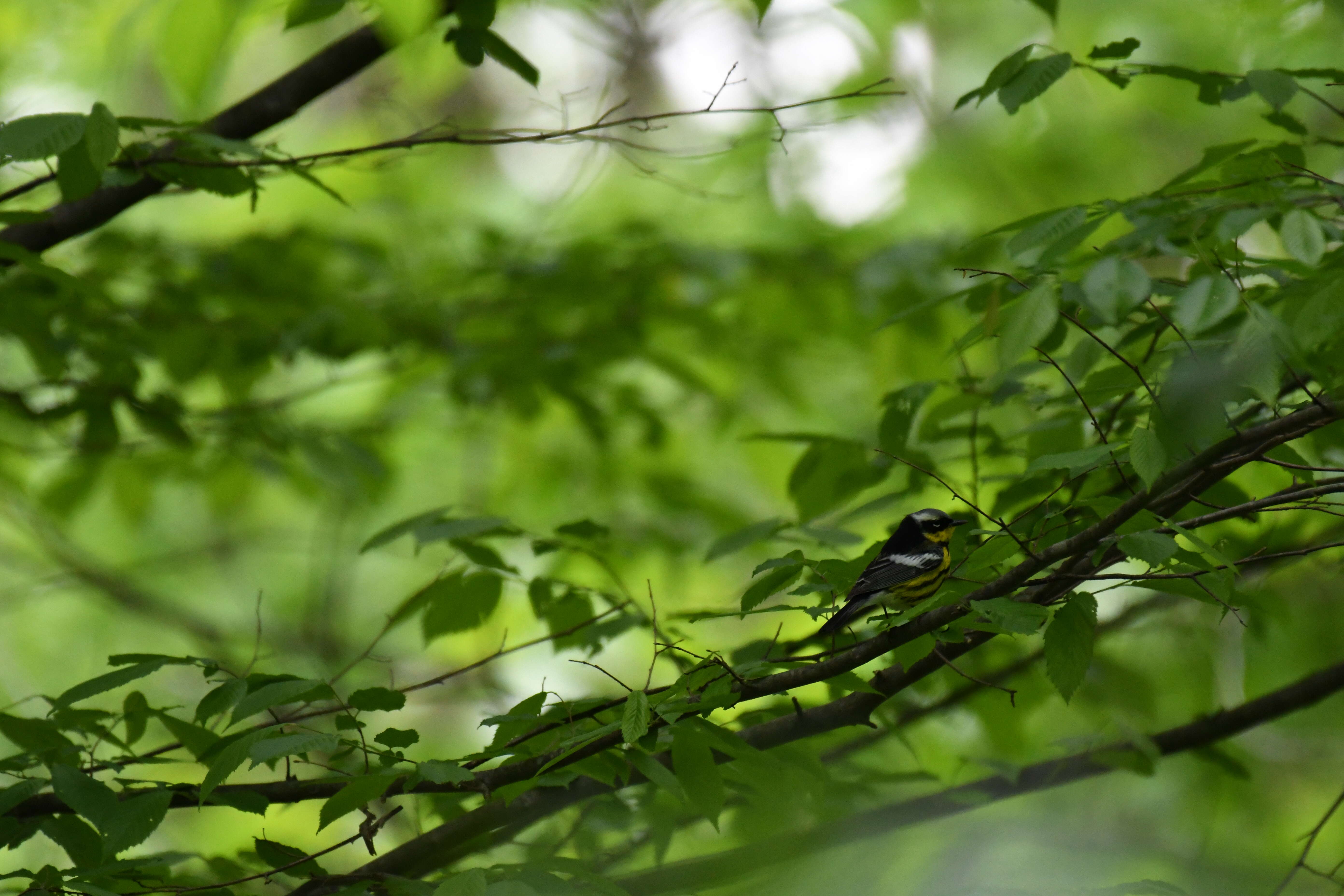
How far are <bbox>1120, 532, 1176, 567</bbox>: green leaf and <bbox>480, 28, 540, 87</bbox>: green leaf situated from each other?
5.61 ft

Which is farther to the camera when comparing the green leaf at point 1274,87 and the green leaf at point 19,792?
the green leaf at point 1274,87

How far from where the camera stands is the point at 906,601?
2.48m

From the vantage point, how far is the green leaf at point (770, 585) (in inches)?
67.6

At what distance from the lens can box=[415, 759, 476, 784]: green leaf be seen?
160cm

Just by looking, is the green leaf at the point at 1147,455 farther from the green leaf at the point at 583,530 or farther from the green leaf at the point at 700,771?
the green leaf at the point at 583,530

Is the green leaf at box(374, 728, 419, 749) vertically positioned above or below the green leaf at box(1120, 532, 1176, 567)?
above

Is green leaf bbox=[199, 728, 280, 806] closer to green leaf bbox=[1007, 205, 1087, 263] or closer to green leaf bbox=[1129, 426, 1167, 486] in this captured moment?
green leaf bbox=[1129, 426, 1167, 486]

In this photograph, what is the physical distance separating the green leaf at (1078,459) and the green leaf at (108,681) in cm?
164

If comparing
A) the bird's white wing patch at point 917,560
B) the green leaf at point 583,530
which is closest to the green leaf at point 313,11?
the green leaf at point 583,530

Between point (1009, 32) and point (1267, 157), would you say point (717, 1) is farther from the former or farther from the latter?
point (1267, 157)

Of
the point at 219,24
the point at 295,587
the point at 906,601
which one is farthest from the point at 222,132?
the point at 295,587

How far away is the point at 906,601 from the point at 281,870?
1574 millimetres

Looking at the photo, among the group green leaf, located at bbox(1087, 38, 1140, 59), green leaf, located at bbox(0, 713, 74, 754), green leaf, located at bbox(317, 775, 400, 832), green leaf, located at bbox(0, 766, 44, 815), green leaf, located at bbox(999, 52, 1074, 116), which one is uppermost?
green leaf, located at bbox(999, 52, 1074, 116)

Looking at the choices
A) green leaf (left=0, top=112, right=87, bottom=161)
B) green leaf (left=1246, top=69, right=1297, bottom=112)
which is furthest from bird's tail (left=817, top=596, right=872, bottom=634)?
green leaf (left=0, top=112, right=87, bottom=161)
